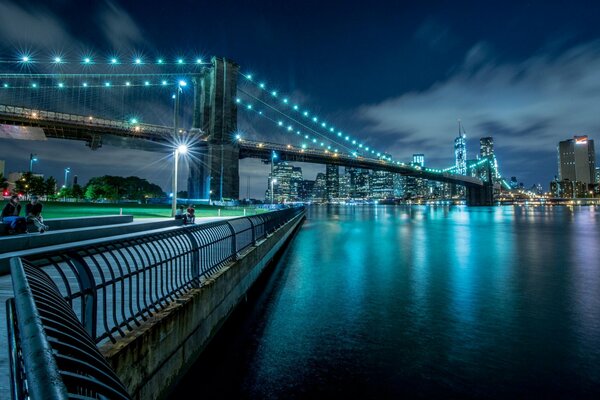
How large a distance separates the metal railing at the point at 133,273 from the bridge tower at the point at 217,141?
140 feet

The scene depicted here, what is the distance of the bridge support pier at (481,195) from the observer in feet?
431

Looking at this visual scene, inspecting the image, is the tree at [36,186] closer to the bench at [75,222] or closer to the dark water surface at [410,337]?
the bench at [75,222]

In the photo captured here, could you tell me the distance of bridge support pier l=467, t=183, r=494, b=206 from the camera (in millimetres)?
131500

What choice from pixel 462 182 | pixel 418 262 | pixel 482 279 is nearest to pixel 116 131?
pixel 418 262

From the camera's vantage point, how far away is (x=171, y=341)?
4918mm

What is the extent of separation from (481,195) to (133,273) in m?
146

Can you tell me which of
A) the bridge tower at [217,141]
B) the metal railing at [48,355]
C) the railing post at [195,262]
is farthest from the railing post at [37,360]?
the bridge tower at [217,141]

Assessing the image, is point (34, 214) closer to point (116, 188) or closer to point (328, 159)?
point (328, 159)

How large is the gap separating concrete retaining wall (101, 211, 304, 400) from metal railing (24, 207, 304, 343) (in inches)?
8.0

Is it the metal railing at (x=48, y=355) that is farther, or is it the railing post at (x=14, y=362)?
the railing post at (x=14, y=362)

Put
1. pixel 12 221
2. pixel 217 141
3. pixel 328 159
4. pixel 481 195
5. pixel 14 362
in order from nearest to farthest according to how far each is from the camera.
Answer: pixel 14 362 → pixel 12 221 → pixel 217 141 → pixel 328 159 → pixel 481 195

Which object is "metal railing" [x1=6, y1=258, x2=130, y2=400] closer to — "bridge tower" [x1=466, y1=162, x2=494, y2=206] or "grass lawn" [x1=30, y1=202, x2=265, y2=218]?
"grass lawn" [x1=30, y1=202, x2=265, y2=218]

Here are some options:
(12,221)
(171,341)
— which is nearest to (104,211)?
Answer: (12,221)

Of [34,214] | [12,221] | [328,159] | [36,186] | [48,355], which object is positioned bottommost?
[48,355]
